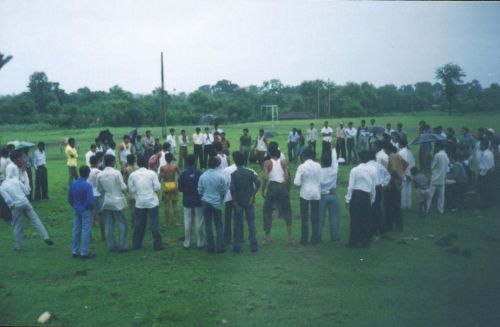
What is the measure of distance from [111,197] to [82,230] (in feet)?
2.67

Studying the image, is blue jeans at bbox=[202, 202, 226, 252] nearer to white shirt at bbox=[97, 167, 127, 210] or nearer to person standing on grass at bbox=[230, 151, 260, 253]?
person standing on grass at bbox=[230, 151, 260, 253]

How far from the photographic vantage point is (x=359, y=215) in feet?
30.5

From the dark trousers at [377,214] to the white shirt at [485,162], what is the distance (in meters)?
4.04

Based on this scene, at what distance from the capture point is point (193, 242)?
10.3 m

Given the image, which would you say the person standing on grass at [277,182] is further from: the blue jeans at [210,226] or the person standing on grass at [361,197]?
the person standing on grass at [361,197]

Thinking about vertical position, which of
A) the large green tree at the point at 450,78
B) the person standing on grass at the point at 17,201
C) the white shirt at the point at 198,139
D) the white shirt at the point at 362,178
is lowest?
the person standing on grass at the point at 17,201

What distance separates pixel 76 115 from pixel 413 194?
55.9 meters

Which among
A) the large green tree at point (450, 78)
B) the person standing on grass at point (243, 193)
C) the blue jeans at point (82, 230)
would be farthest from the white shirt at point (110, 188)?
the large green tree at point (450, 78)

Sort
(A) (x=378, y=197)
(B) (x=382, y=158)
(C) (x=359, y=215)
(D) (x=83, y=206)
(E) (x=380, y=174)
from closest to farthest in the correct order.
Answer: (D) (x=83, y=206), (C) (x=359, y=215), (E) (x=380, y=174), (A) (x=378, y=197), (B) (x=382, y=158)

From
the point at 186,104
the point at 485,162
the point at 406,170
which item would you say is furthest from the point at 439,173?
the point at 186,104

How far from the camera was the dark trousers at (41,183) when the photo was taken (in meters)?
15.2

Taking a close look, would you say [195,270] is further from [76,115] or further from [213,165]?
[76,115]

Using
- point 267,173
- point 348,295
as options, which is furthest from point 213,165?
point 348,295

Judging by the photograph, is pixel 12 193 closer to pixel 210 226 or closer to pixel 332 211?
pixel 210 226
